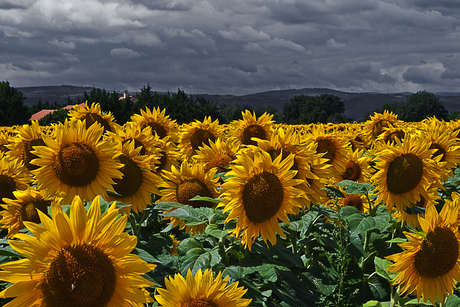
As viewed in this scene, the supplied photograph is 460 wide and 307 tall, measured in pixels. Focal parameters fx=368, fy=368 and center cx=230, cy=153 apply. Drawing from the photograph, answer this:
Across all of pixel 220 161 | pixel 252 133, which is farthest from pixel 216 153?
pixel 252 133

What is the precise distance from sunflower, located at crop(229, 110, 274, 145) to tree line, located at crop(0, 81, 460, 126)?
152cm

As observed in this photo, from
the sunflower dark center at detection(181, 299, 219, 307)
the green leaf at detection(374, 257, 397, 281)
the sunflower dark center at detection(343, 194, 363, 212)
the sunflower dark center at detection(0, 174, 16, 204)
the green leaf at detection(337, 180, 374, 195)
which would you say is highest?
the green leaf at detection(337, 180, 374, 195)

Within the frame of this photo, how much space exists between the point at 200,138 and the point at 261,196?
12.6 ft

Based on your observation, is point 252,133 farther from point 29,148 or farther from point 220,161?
point 29,148

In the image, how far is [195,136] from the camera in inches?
272

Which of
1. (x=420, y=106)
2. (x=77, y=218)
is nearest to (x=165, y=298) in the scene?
(x=77, y=218)

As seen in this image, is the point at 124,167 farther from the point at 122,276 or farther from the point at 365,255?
the point at 365,255

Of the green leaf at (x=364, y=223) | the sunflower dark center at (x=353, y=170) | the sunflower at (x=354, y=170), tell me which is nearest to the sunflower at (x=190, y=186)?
the green leaf at (x=364, y=223)

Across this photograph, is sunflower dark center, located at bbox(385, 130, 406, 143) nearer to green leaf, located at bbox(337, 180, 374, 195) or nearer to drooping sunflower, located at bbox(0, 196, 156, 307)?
green leaf, located at bbox(337, 180, 374, 195)

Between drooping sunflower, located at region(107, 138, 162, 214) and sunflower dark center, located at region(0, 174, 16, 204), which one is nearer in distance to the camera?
drooping sunflower, located at region(107, 138, 162, 214)

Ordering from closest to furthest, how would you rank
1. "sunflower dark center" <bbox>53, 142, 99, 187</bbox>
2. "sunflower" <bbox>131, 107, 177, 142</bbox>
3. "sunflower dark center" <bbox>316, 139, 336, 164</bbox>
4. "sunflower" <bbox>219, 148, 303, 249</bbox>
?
1. "sunflower" <bbox>219, 148, 303, 249</bbox>
2. "sunflower dark center" <bbox>53, 142, 99, 187</bbox>
3. "sunflower dark center" <bbox>316, 139, 336, 164</bbox>
4. "sunflower" <bbox>131, 107, 177, 142</bbox>

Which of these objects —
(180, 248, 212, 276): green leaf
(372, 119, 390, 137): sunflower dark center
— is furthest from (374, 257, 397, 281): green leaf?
(372, 119, 390, 137): sunflower dark center

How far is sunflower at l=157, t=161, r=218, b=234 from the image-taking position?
13.8 feet

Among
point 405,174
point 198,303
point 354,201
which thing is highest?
point 405,174
